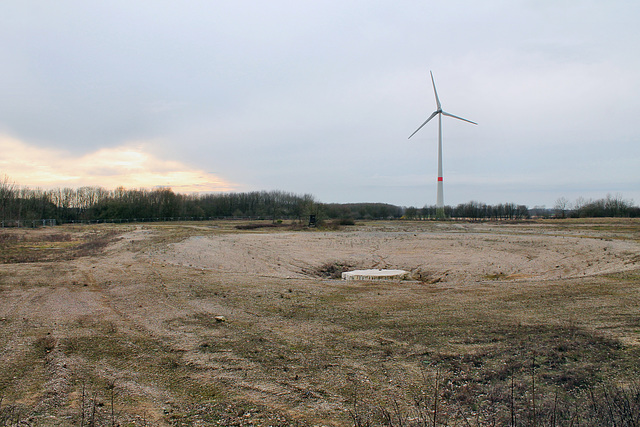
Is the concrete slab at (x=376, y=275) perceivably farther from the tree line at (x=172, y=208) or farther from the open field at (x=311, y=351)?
the tree line at (x=172, y=208)

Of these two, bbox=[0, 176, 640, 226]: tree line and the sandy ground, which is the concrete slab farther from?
bbox=[0, 176, 640, 226]: tree line

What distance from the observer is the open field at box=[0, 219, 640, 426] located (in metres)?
4.57

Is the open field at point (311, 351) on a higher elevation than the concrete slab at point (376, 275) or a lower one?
higher

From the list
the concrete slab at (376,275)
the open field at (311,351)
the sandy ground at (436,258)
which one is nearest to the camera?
the open field at (311,351)

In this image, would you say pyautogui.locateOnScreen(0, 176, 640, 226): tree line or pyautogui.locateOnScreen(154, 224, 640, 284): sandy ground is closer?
pyautogui.locateOnScreen(154, 224, 640, 284): sandy ground

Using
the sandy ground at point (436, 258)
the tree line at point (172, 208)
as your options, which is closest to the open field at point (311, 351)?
the sandy ground at point (436, 258)

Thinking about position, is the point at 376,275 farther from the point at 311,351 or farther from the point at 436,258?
the point at 311,351

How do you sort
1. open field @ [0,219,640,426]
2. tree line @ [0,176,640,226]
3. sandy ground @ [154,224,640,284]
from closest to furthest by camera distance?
open field @ [0,219,640,426]
sandy ground @ [154,224,640,284]
tree line @ [0,176,640,226]

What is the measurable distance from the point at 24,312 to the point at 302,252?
17.4 metres

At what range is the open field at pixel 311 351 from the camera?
15.0 ft

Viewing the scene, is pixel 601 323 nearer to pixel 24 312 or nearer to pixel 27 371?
pixel 27 371

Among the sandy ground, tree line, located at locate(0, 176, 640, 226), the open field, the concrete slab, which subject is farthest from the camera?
tree line, located at locate(0, 176, 640, 226)

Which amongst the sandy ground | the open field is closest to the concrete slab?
the sandy ground

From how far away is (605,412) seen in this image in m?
4.21
